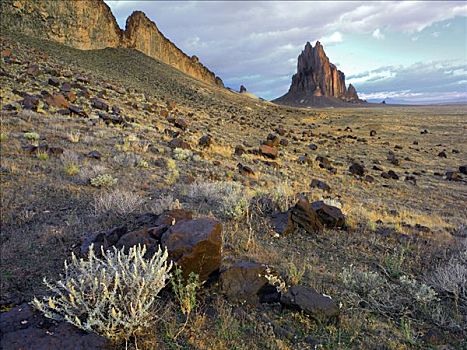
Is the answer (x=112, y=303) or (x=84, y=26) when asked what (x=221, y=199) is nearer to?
(x=112, y=303)

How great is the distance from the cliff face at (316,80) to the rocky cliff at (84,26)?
7000 centimetres

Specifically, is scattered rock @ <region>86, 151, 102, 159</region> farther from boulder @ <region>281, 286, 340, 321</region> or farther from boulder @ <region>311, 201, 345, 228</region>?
boulder @ <region>281, 286, 340, 321</region>

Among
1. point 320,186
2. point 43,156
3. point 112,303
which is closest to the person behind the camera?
point 112,303

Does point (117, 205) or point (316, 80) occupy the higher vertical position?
point (316, 80)

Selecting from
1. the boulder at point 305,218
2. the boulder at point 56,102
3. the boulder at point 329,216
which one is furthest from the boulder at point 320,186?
the boulder at point 56,102

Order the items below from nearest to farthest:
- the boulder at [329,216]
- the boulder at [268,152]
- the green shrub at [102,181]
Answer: the boulder at [329,216] → the green shrub at [102,181] → the boulder at [268,152]

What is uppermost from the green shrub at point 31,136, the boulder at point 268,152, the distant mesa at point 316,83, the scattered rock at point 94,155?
the distant mesa at point 316,83

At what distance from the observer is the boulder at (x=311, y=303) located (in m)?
3.51

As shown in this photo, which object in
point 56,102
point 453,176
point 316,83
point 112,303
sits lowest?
point 453,176

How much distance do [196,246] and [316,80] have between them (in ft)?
465

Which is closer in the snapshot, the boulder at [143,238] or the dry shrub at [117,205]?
the boulder at [143,238]

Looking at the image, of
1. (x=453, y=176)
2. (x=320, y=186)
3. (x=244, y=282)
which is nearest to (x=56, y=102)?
(x=320, y=186)

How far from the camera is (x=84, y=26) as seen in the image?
2082 inches

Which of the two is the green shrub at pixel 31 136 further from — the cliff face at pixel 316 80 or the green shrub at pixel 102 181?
the cliff face at pixel 316 80
